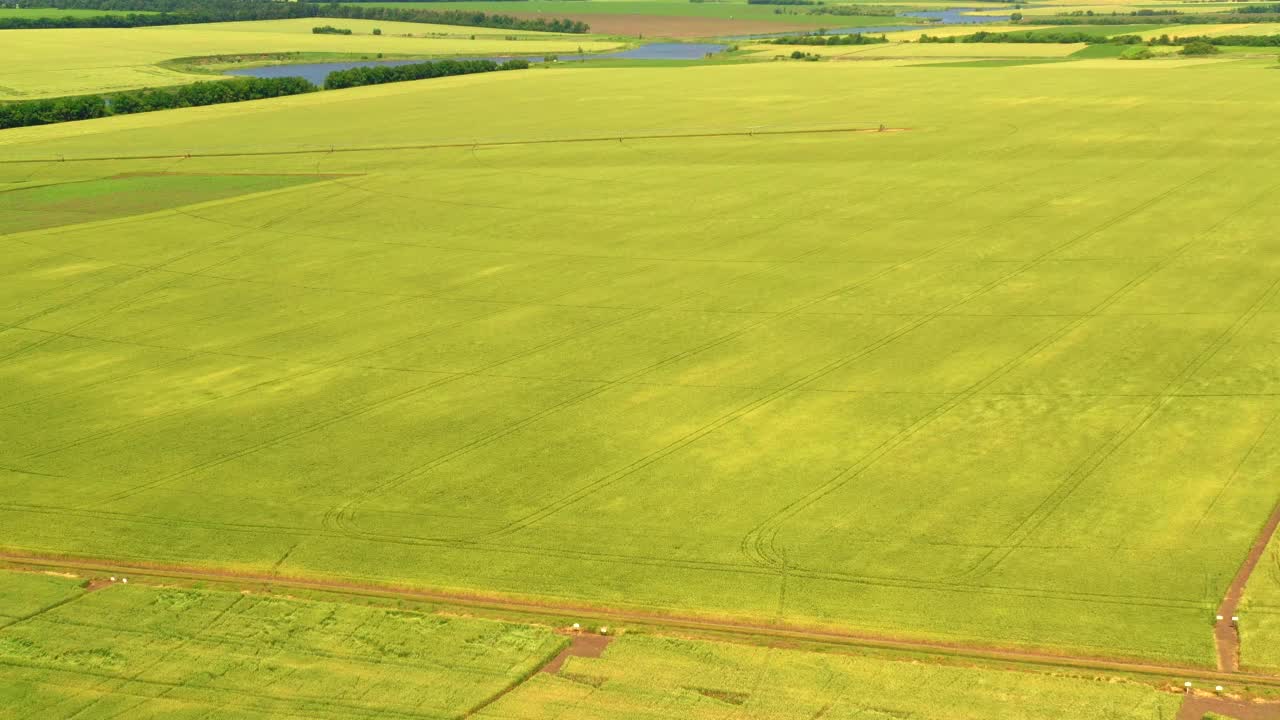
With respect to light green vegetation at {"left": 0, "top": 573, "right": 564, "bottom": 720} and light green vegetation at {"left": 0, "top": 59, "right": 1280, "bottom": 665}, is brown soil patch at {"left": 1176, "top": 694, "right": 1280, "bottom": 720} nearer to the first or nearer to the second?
light green vegetation at {"left": 0, "top": 59, "right": 1280, "bottom": 665}

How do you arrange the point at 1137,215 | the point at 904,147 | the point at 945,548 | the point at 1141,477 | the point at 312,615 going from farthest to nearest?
the point at 904,147, the point at 1137,215, the point at 1141,477, the point at 945,548, the point at 312,615

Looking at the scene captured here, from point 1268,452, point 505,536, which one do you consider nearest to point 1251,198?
point 1268,452

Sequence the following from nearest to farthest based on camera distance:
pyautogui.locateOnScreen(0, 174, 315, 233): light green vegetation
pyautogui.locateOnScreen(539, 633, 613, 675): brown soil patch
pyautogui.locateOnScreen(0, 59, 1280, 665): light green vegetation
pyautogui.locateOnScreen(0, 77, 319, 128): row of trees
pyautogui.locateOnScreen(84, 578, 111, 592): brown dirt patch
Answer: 1. pyautogui.locateOnScreen(539, 633, 613, 675): brown soil patch
2. pyautogui.locateOnScreen(84, 578, 111, 592): brown dirt patch
3. pyautogui.locateOnScreen(0, 59, 1280, 665): light green vegetation
4. pyautogui.locateOnScreen(0, 174, 315, 233): light green vegetation
5. pyautogui.locateOnScreen(0, 77, 319, 128): row of trees


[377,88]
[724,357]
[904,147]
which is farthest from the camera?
[377,88]

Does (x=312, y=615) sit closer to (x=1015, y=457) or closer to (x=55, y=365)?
(x=1015, y=457)

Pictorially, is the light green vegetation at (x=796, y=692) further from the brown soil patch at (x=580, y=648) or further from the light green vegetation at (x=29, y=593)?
the light green vegetation at (x=29, y=593)

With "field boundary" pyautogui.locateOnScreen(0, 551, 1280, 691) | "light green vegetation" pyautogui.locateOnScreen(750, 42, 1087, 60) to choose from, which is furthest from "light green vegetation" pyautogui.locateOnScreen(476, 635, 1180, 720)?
"light green vegetation" pyautogui.locateOnScreen(750, 42, 1087, 60)
